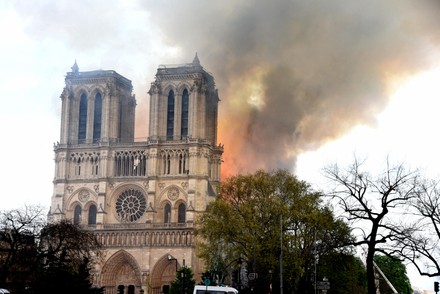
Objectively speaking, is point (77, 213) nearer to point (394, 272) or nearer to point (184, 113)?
point (184, 113)

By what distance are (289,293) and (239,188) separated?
41.3ft

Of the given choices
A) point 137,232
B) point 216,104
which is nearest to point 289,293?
point 137,232

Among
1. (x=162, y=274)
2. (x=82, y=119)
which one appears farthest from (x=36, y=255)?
(x=82, y=119)

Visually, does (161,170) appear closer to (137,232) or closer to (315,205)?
(137,232)

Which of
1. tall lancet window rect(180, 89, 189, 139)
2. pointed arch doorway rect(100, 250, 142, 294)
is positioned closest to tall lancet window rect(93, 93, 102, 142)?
tall lancet window rect(180, 89, 189, 139)

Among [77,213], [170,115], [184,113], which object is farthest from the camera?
[77,213]

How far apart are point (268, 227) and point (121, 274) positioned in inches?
1657

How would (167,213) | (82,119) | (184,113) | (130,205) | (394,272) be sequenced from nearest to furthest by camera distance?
(167,213) < (184,113) < (130,205) < (82,119) < (394,272)

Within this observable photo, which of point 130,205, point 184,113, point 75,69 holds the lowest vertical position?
point 130,205

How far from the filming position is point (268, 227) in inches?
3194

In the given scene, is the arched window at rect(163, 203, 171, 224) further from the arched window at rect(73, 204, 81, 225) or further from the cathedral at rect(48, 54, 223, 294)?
the arched window at rect(73, 204, 81, 225)

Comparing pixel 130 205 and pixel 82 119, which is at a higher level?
pixel 82 119

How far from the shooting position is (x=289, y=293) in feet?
257

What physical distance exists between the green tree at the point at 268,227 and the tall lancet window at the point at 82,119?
4095 cm
